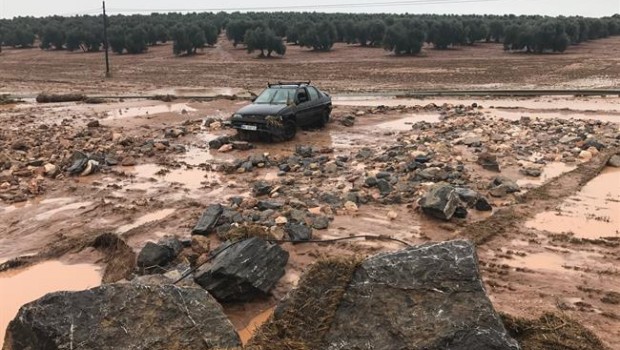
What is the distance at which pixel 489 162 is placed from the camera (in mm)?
11469

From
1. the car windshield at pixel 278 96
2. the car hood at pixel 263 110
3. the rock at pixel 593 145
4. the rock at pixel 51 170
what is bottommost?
the rock at pixel 51 170

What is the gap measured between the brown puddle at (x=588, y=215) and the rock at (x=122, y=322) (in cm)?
583

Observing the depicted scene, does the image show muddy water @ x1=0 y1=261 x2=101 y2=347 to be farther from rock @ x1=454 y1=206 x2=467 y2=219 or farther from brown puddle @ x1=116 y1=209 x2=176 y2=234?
rock @ x1=454 y1=206 x2=467 y2=219

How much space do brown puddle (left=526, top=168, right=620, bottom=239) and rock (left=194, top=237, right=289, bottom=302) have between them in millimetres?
4293

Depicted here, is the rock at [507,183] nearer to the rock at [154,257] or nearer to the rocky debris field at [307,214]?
the rocky debris field at [307,214]

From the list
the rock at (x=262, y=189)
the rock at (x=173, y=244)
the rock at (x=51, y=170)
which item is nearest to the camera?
the rock at (x=173, y=244)

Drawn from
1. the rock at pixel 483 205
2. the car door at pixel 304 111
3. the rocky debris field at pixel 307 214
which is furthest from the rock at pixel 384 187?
the car door at pixel 304 111

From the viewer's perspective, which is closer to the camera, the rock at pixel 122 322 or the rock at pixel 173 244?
the rock at pixel 122 322

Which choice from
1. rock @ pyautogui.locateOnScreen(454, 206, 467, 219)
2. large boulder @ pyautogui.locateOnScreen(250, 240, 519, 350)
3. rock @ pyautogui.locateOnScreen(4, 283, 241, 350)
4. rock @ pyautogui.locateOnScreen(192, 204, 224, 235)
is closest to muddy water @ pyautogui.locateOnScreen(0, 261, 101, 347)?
rock @ pyautogui.locateOnScreen(192, 204, 224, 235)

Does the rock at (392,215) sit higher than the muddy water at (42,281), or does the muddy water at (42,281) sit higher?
the rock at (392,215)

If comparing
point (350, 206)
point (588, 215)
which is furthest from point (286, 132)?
point (588, 215)

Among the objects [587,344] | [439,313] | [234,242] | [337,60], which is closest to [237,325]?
[234,242]

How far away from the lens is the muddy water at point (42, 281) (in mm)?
6562

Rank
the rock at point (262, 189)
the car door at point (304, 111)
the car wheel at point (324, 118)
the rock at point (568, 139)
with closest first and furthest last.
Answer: the rock at point (262, 189) → the rock at point (568, 139) → the car door at point (304, 111) → the car wheel at point (324, 118)
